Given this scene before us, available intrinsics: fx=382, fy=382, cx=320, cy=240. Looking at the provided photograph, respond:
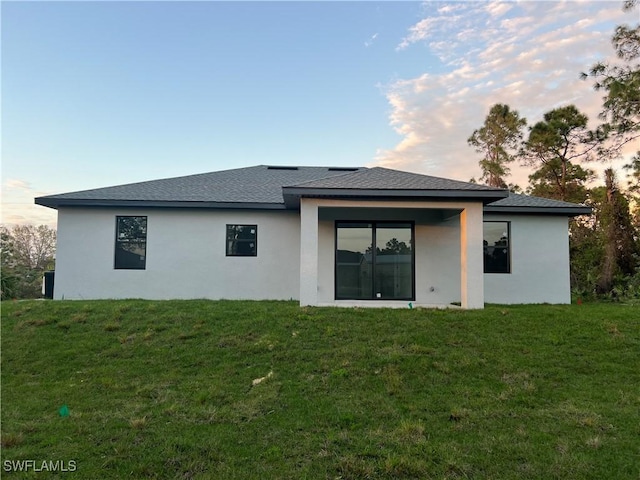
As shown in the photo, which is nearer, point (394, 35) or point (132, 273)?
point (132, 273)

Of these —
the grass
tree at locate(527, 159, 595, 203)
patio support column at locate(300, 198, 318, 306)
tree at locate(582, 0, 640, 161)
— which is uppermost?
tree at locate(582, 0, 640, 161)

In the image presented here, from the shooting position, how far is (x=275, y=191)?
12180 millimetres

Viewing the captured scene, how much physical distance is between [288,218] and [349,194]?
117 inches

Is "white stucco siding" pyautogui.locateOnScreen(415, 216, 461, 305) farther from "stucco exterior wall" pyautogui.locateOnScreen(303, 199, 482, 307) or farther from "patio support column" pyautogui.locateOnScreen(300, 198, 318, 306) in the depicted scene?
"patio support column" pyautogui.locateOnScreen(300, 198, 318, 306)

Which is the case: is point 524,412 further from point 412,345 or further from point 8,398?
point 8,398

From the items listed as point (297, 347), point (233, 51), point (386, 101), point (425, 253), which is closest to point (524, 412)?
point (297, 347)

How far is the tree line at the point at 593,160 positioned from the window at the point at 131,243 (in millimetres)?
14598

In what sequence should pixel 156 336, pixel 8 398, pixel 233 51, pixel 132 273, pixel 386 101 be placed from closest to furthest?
pixel 8 398, pixel 156 336, pixel 132 273, pixel 233 51, pixel 386 101

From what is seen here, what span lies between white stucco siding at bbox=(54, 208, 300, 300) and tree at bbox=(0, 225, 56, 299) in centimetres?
681

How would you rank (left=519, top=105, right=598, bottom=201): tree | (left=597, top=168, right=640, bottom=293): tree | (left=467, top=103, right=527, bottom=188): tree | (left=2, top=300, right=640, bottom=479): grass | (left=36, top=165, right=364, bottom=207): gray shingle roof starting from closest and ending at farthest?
1. (left=2, top=300, right=640, bottom=479): grass
2. (left=36, top=165, right=364, bottom=207): gray shingle roof
3. (left=597, top=168, right=640, bottom=293): tree
4. (left=519, top=105, right=598, bottom=201): tree
5. (left=467, top=103, right=527, bottom=188): tree

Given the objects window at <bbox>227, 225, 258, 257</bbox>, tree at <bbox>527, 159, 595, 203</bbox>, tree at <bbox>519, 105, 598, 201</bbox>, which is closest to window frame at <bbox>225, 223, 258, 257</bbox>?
window at <bbox>227, 225, 258, 257</bbox>

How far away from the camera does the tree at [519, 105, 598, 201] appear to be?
19.2m

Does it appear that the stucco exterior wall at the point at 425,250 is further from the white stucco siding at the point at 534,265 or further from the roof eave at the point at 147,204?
the roof eave at the point at 147,204

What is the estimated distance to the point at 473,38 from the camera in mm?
12414
